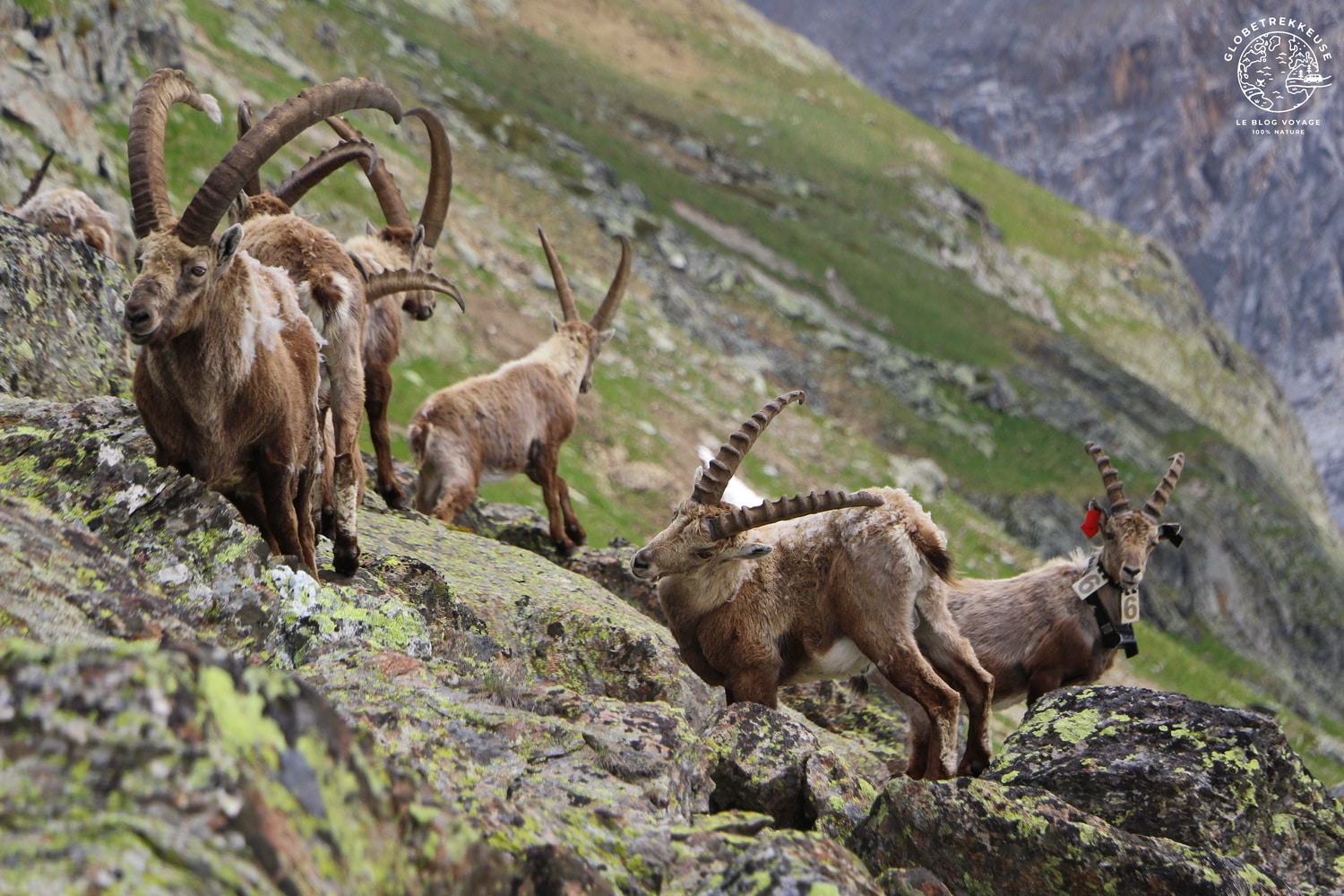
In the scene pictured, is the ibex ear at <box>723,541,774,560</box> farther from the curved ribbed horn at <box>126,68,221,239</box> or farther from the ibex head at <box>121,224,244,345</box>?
the curved ribbed horn at <box>126,68,221,239</box>

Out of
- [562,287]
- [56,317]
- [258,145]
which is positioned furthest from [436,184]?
[258,145]

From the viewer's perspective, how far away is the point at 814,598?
856 cm

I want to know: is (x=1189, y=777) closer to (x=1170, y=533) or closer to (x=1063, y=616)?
(x=1063, y=616)

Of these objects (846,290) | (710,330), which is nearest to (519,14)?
(846,290)

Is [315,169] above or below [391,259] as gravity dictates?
above

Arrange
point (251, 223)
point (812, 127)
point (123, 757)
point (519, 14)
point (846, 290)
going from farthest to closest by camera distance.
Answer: point (812, 127)
point (519, 14)
point (846, 290)
point (251, 223)
point (123, 757)

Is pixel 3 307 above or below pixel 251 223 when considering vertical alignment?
below

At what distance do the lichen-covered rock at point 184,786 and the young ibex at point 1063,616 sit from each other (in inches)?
326

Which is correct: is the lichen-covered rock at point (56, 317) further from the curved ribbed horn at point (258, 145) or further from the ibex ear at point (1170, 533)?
the ibex ear at point (1170, 533)

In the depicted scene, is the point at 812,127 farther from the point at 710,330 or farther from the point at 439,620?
the point at 439,620

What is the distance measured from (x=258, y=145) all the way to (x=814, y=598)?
17.9ft

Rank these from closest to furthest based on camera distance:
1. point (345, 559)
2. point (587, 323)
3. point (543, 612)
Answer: point (345, 559) < point (543, 612) < point (587, 323)

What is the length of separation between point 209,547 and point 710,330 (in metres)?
38.3

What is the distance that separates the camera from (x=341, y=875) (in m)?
2.97
